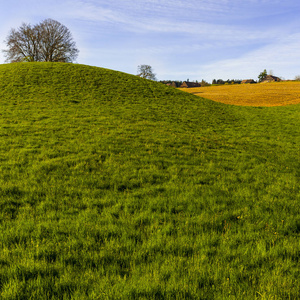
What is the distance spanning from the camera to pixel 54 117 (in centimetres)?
1770

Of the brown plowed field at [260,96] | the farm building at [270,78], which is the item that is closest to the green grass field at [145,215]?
the brown plowed field at [260,96]

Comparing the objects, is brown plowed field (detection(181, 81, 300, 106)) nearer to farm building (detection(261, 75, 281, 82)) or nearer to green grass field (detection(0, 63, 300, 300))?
green grass field (detection(0, 63, 300, 300))

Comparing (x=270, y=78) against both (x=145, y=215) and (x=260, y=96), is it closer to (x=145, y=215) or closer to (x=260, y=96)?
(x=260, y=96)

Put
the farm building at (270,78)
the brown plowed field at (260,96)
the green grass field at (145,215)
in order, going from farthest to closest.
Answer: the farm building at (270,78)
the brown plowed field at (260,96)
the green grass field at (145,215)

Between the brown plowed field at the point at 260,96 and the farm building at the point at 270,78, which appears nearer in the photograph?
the brown plowed field at the point at 260,96

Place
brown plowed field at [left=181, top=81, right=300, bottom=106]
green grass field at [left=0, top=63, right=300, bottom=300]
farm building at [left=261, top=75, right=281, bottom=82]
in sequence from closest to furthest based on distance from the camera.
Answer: green grass field at [left=0, top=63, right=300, bottom=300], brown plowed field at [left=181, top=81, right=300, bottom=106], farm building at [left=261, top=75, right=281, bottom=82]

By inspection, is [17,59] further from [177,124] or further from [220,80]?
[220,80]

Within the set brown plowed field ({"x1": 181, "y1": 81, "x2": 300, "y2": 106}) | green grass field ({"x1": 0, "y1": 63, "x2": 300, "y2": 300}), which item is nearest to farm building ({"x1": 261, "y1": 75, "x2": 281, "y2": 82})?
brown plowed field ({"x1": 181, "y1": 81, "x2": 300, "y2": 106})

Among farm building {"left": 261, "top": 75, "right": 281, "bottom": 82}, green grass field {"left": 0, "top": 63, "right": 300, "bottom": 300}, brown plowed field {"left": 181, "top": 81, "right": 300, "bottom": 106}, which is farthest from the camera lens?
farm building {"left": 261, "top": 75, "right": 281, "bottom": 82}

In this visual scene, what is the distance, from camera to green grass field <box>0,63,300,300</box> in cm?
338

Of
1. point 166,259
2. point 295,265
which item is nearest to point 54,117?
point 166,259

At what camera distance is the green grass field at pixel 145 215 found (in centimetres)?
338

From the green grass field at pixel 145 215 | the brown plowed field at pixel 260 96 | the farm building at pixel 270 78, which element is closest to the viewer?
the green grass field at pixel 145 215

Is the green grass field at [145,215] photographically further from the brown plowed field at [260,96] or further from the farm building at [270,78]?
the farm building at [270,78]
